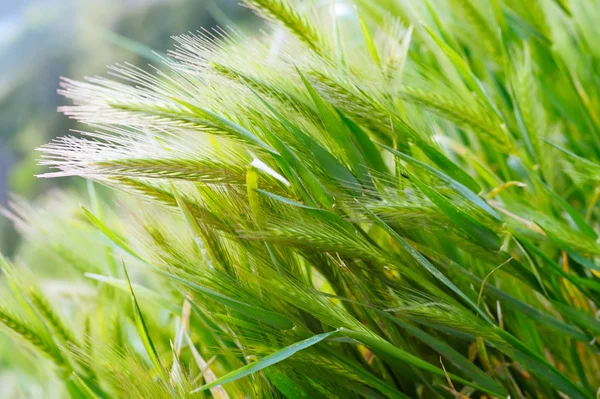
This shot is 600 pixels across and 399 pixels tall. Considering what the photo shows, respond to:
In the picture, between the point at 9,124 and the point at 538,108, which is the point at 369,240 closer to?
the point at 538,108

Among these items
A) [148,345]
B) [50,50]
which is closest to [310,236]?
[148,345]

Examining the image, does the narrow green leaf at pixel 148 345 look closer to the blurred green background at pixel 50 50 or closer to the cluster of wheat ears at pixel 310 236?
the cluster of wheat ears at pixel 310 236

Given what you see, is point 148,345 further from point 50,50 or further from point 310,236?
point 50,50

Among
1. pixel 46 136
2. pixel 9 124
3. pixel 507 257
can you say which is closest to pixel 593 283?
pixel 507 257

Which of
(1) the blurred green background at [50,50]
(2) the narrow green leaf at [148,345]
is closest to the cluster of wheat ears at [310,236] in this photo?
(2) the narrow green leaf at [148,345]

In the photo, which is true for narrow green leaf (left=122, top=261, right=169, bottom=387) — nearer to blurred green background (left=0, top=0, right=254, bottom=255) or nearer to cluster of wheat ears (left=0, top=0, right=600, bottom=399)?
cluster of wheat ears (left=0, top=0, right=600, bottom=399)

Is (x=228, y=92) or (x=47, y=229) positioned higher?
(x=228, y=92)
